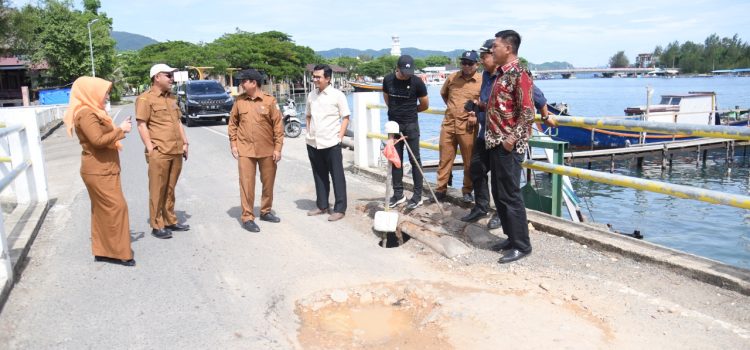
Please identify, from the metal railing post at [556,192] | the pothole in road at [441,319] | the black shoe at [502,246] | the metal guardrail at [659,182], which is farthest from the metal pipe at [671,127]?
the pothole in road at [441,319]

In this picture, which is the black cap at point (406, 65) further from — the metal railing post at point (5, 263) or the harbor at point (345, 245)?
the metal railing post at point (5, 263)

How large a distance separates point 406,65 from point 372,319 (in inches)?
128

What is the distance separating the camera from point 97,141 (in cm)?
470

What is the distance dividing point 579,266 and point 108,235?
4.03 metres

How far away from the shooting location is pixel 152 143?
5.73 metres

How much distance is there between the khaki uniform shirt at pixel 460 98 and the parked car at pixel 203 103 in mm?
16340

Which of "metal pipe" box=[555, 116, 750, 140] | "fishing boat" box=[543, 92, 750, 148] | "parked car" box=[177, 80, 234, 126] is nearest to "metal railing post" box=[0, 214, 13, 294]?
"metal pipe" box=[555, 116, 750, 140]

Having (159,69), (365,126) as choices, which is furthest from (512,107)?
(365,126)

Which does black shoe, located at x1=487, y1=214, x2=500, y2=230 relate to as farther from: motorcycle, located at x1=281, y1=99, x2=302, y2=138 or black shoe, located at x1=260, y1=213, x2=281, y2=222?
motorcycle, located at x1=281, y1=99, x2=302, y2=138

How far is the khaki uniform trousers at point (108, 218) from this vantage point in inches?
192

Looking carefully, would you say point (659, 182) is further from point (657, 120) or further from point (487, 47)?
point (657, 120)

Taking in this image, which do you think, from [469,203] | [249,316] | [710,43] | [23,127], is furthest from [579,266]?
[710,43]

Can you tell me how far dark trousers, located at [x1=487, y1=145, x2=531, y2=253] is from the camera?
4.82 m

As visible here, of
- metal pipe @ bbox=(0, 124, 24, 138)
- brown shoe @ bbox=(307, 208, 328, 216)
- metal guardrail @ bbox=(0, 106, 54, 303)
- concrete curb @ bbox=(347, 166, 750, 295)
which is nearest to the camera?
concrete curb @ bbox=(347, 166, 750, 295)
